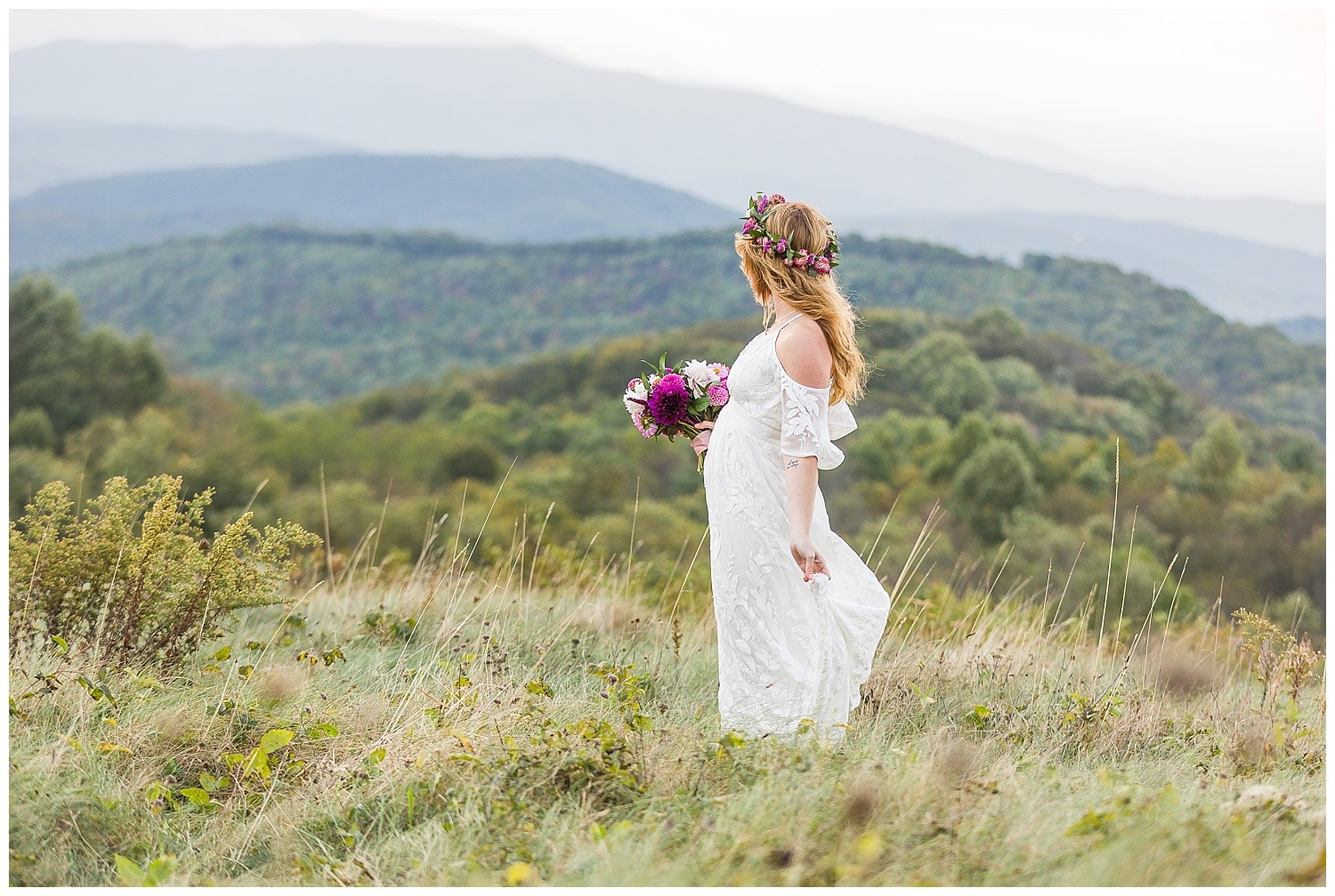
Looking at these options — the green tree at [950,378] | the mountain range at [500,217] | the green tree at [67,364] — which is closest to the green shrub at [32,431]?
the green tree at [67,364]

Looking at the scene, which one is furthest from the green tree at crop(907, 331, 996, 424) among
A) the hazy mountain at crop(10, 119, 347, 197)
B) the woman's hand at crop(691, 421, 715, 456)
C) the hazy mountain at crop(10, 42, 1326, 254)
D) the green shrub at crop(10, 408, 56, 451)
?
the hazy mountain at crop(10, 119, 347, 197)

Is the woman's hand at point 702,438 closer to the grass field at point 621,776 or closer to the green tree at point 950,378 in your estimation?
the grass field at point 621,776

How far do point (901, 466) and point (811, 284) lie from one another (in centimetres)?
2979

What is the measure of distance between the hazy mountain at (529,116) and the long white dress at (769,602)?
10134 centimetres

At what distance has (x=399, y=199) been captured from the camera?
460 ft

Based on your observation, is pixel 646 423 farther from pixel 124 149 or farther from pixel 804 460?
pixel 124 149

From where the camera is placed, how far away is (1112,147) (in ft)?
237

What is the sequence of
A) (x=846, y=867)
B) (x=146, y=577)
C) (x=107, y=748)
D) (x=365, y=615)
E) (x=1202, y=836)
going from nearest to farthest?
(x=846, y=867)
(x=1202, y=836)
(x=107, y=748)
(x=146, y=577)
(x=365, y=615)

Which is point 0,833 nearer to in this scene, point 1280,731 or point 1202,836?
point 1202,836

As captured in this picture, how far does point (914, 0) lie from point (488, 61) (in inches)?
6093

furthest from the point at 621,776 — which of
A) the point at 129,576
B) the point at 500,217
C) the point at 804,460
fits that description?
the point at 500,217

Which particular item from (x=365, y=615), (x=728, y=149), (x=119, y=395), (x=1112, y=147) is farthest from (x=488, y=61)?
(x=365, y=615)

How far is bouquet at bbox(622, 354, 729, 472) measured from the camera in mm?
3652

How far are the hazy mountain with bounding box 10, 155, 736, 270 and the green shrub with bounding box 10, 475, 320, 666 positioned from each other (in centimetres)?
11677
